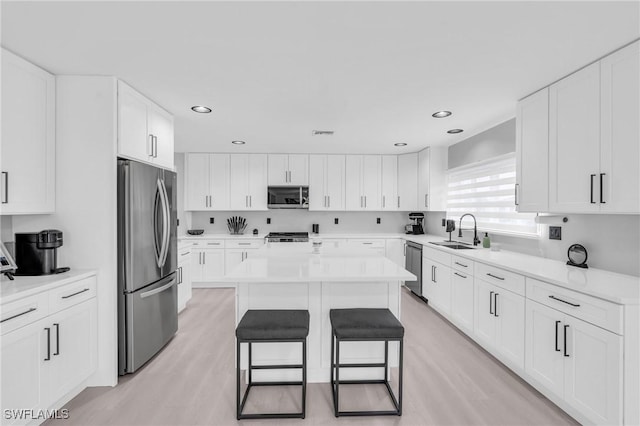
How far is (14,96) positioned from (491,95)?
11.7 feet

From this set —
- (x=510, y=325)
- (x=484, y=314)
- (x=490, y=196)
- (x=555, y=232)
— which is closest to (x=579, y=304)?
(x=510, y=325)

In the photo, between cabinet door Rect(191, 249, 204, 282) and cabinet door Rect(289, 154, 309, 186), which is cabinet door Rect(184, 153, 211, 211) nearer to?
cabinet door Rect(191, 249, 204, 282)

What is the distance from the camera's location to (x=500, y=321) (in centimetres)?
251

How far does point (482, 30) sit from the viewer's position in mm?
1632

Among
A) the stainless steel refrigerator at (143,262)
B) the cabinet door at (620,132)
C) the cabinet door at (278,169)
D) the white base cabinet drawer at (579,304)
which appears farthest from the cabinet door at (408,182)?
the stainless steel refrigerator at (143,262)

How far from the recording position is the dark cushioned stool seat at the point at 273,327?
1794mm

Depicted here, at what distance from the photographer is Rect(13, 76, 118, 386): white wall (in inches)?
87.3

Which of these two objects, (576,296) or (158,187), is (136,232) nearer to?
(158,187)

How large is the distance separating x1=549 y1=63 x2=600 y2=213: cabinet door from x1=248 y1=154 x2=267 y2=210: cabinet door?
407cm

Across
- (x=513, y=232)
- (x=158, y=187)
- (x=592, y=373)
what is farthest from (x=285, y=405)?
(x=513, y=232)

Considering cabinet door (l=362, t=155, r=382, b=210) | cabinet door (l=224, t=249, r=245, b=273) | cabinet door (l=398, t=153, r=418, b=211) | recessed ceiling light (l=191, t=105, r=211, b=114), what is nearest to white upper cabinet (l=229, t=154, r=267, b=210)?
cabinet door (l=224, t=249, r=245, b=273)

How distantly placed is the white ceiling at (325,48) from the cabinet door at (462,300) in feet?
5.76

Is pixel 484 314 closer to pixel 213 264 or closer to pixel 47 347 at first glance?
pixel 47 347

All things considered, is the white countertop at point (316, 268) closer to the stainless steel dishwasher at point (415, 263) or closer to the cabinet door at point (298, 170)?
the stainless steel dishwasher at point (415, 263)
